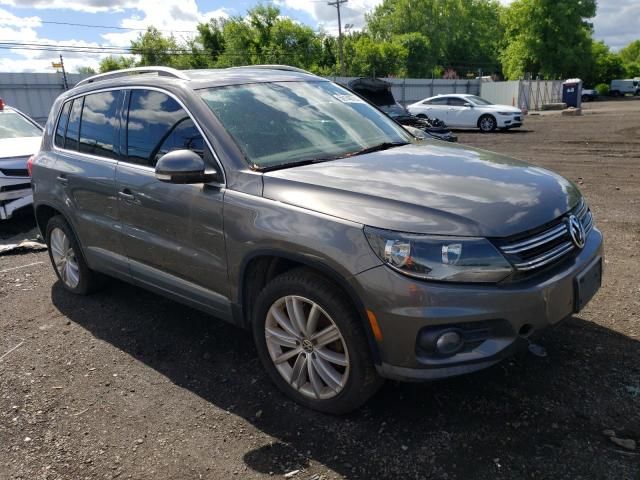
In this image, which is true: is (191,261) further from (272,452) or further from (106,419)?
(272,452)

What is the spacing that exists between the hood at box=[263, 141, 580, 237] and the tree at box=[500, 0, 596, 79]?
61.4 metres

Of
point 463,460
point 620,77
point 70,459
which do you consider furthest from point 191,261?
point 620,77

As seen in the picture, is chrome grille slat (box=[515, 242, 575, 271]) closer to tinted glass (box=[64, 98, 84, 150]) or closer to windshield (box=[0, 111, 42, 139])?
tinted glass (box=[64, 98, 84, 150])

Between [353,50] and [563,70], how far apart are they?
22.3 m

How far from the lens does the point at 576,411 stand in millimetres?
2951

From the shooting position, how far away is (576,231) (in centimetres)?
300

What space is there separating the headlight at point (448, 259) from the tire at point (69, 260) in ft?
10.8

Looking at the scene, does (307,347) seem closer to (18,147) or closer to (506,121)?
(18,147)

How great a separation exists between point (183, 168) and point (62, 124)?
234 cm

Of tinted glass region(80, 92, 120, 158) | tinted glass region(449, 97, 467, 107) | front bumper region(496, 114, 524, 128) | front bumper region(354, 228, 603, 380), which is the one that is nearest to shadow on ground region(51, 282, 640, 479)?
front bumper region(354, 228, 603, 380)

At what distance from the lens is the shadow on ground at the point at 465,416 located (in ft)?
8.62

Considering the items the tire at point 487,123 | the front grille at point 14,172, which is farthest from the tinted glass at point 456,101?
the front grille at point 14,172

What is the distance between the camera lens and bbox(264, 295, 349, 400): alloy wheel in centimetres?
292

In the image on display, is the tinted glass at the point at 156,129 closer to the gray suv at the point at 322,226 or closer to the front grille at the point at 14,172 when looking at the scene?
the gray suv at the point at 322,226
